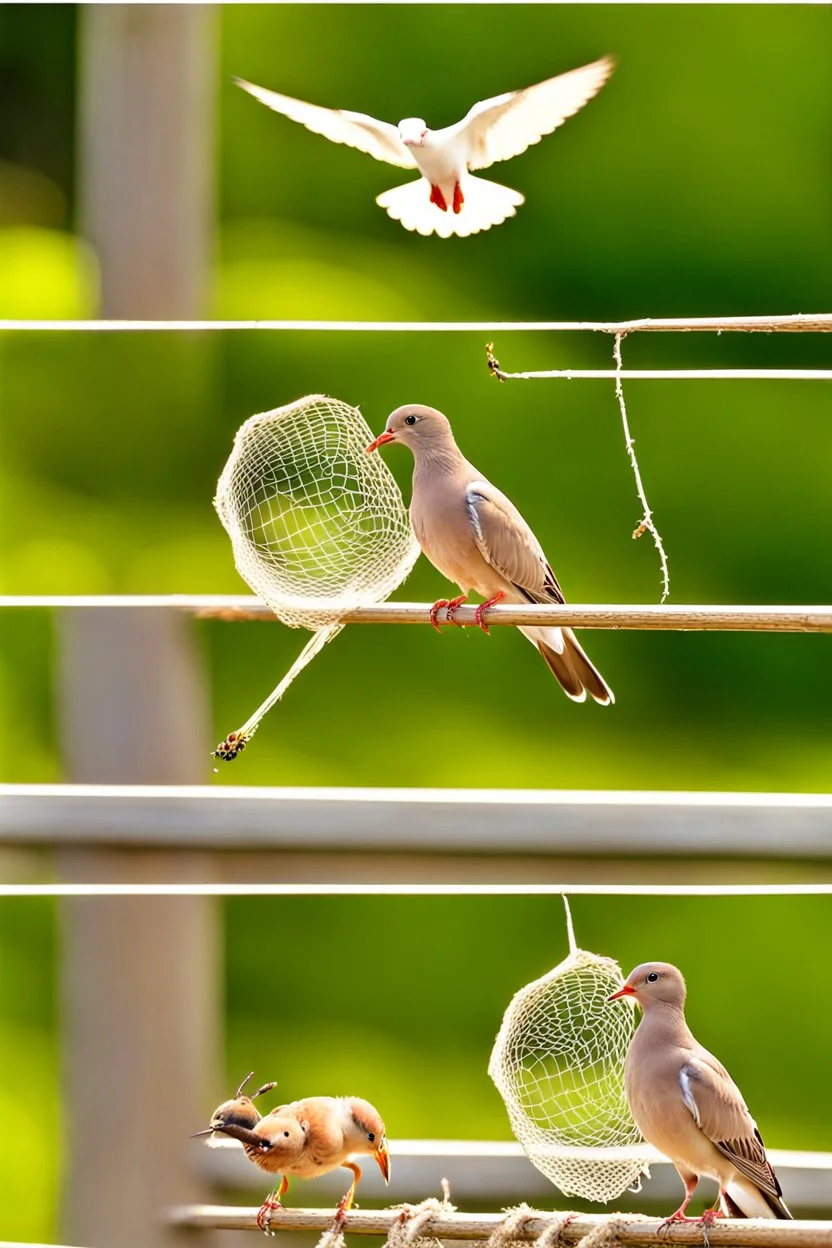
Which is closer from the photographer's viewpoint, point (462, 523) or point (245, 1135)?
point (245, 1135)

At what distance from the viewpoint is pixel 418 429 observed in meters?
1.23

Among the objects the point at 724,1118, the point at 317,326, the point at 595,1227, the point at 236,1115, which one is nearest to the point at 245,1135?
the point at 236,1115

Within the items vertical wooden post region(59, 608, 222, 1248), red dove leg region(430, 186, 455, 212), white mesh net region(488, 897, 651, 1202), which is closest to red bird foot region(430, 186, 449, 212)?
red dove leg region(430, 186, 455, 212)

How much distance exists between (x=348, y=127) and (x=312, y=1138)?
0.93 metres

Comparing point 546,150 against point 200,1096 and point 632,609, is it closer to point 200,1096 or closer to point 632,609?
point 632,609

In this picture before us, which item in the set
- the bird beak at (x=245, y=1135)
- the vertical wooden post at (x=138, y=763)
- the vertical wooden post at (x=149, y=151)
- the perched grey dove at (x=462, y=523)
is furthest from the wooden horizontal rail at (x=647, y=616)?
the vertical wooden post at (x=149, y=151)

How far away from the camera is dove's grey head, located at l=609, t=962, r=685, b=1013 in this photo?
1.14m

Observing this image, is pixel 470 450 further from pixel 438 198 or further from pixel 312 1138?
pixel 312 1138

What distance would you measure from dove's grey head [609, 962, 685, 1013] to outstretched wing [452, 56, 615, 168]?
0.77m

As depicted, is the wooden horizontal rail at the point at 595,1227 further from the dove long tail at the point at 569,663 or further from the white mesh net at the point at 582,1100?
the dove long tail at the point at 569,663

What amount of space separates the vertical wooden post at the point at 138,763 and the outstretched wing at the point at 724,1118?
69cm

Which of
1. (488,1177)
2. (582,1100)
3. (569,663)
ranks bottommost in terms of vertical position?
(488,1177)

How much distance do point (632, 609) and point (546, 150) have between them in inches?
36.5

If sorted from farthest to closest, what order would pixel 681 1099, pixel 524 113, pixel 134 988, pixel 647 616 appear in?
1. pixel 134 988
2. pixel 524 113
3. pixel 681 1099
4. pixel 647 616
